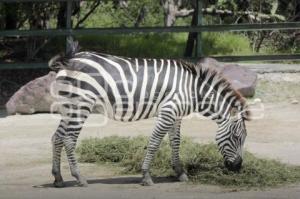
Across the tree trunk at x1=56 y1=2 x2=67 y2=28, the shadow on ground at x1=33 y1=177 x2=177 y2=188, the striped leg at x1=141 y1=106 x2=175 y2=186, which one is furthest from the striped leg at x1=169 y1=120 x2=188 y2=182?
the tree trunk at x1=56 y1=2 x2=67 y2=28

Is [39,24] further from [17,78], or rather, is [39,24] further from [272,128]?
[272,128]

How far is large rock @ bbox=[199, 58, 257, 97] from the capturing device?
1422 centimetres

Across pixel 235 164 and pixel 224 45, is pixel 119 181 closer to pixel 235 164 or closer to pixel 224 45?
pixel 235 164

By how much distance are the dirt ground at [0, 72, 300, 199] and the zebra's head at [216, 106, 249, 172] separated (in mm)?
536

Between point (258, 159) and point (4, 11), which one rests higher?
point (4, 11)

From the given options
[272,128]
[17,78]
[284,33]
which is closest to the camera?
[272,128]

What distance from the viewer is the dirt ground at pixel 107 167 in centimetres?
779

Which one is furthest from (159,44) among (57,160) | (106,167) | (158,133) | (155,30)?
(57,160)

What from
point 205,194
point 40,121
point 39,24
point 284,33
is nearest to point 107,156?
point 205,194

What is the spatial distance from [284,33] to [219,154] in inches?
490

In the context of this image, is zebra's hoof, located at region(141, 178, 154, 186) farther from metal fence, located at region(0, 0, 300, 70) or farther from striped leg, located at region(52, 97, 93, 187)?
metal fence, located at region(0, 0, 300, 70)

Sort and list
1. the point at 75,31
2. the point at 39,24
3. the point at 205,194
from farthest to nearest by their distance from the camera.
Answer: the point at 39,24 → the point at 75,31 → the point at 205,194

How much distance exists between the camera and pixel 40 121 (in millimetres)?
12852

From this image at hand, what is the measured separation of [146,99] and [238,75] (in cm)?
650
